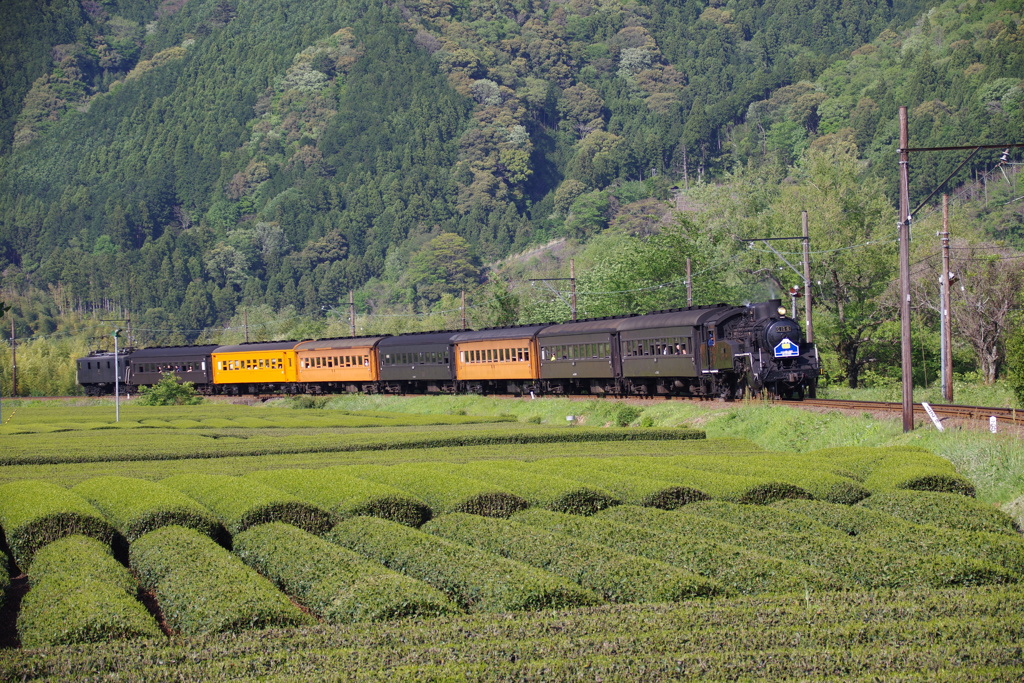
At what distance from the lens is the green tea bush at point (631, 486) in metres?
19.1

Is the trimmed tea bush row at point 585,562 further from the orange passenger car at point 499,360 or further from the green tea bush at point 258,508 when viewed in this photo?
the orange passenger car at point 499,360

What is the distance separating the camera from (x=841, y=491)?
19.6 metres

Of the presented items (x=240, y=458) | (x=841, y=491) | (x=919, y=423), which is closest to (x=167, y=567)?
(x=841, y=491)

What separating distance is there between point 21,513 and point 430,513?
6860mm

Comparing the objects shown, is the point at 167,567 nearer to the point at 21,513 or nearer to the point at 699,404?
the point at 21,513

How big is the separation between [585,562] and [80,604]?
6.37 metres

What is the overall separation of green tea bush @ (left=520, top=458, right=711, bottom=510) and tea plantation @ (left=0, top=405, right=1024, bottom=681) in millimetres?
45

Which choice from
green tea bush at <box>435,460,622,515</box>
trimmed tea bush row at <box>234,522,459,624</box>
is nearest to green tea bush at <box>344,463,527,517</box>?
green tea bush at <box>435,460,622,515</box>

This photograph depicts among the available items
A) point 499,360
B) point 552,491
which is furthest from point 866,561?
point 499,360

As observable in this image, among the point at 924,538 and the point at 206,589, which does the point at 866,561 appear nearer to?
the point at 924,538

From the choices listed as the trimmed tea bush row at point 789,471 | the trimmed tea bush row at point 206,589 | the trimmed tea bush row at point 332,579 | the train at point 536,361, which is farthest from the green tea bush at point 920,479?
the train at point 536,361

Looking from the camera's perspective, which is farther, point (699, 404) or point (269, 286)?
point (269, 286)

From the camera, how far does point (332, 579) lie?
13.6 m

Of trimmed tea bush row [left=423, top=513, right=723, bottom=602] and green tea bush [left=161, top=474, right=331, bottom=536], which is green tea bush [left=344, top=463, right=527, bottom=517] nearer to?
trimmed tea bush row [left=423, top=513, right=723, bottom=602]
